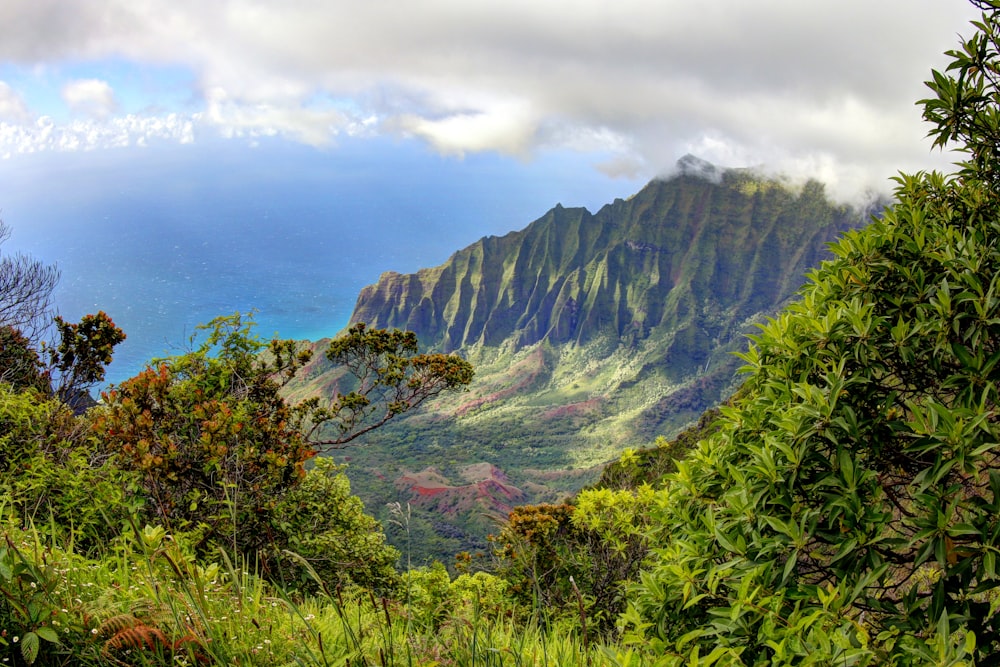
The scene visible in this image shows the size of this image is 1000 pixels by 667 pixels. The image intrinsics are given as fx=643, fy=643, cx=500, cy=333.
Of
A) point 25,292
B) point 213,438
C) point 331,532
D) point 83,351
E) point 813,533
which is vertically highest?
point 25,292

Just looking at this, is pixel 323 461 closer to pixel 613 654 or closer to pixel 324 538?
pixel 324 538

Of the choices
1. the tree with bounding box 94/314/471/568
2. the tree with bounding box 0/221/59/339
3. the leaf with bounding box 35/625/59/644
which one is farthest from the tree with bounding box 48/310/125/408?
the leaf with bounding box 35/625/59/644

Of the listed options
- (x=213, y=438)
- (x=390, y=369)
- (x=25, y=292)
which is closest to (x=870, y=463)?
(x=213, y=438)

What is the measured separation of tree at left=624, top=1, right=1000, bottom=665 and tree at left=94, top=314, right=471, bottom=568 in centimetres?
481

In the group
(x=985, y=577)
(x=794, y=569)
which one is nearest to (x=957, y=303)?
(x=985, y=577)

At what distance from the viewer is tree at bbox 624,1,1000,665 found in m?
2.29

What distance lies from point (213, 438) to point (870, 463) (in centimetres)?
632

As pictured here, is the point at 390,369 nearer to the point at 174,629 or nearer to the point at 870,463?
the point at 174,629

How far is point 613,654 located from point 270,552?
18.5 feet

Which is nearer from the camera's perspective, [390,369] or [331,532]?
[331,532]

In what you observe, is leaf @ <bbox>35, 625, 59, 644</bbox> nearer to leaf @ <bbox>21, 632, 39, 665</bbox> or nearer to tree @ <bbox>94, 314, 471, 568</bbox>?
leaf @ <bbox>21, 632, 39, 665</bbox>

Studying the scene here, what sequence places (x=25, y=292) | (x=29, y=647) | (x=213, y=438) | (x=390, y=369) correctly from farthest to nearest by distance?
(x=25, y=292)
(x=390, y=369)
(x=213, y=438)
(x=29, y=647)

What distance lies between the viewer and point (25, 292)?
16.6 meters

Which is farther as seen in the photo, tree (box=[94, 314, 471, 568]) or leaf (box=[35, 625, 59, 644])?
tree (box=[94, 314, 471, 568])
